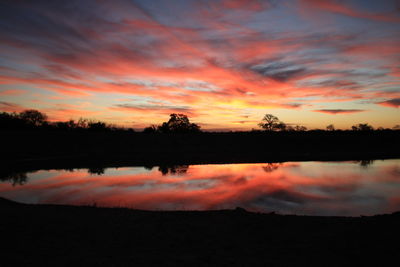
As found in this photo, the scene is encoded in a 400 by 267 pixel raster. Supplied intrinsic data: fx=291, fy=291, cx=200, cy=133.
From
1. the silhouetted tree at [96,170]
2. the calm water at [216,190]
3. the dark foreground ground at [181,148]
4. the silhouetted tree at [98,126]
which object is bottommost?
the calm water at [216,190]

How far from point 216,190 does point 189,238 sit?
27.2 feet

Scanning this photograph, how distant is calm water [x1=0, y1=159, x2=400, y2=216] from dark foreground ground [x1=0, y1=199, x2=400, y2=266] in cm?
268

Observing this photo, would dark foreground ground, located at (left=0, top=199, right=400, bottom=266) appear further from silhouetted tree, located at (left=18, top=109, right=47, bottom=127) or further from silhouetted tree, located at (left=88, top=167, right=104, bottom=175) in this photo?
silhouetted tree, located at (left=18, top=109, right=47, bottom=127)

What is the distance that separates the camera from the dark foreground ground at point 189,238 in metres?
6.54

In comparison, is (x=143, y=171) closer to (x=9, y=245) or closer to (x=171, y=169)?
(x=171, y=169)

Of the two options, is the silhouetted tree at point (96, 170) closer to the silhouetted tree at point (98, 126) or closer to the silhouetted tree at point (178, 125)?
the silhouetted tree at point (98, 126)

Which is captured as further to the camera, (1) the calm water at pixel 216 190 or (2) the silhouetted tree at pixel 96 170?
(2) the silhouetted tree at pixel 96 170

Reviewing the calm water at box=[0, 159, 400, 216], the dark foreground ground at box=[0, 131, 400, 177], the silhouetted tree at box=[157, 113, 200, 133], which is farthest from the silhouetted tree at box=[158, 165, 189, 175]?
the silhouetted tree at box=[157, 113, 200, 133]

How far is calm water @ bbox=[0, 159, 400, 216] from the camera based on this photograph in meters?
12.9

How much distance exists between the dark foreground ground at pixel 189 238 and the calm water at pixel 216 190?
2.68 m

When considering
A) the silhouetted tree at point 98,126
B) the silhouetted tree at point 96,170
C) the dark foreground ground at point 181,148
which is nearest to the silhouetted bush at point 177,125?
the silhouetted tree at point 98,126

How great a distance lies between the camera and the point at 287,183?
60.0ft

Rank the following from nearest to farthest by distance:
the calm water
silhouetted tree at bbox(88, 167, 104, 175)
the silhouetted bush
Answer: the calm water → silhouetted tree at bbox(88, 167, 104, 175) → the silhouetted bush

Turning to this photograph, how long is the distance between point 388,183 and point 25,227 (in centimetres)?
1983
